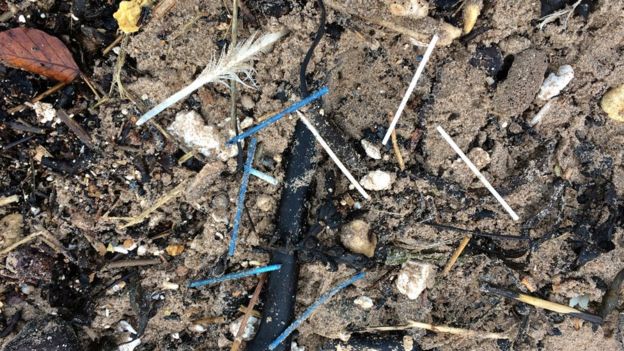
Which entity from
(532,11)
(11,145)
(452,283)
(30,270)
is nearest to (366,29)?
(532,11)

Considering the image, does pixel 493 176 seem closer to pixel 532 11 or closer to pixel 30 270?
pixel 532 11

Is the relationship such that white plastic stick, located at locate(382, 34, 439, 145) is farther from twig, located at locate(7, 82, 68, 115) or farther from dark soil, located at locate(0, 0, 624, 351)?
twig, located at locate(7, 82, 68, 115)

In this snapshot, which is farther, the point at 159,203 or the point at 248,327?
the point at 248,327

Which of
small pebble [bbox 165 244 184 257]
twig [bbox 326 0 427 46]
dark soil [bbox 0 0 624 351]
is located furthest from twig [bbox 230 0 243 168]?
small pebble [bbox 165 244 184 257]

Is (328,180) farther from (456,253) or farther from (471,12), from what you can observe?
(471,12)

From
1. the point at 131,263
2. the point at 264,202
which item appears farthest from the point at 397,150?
the point at 131,263
